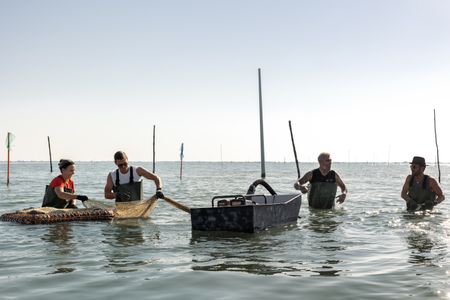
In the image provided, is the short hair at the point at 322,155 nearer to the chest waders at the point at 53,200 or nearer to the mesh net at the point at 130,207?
the mesh net at the point at 130,207

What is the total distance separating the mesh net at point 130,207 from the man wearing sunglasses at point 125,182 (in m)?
0.22

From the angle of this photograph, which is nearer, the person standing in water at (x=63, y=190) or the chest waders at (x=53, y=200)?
the person standing in water at (x=63, y=190)

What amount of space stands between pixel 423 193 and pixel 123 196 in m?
8.27

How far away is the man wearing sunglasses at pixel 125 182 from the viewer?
1274cm

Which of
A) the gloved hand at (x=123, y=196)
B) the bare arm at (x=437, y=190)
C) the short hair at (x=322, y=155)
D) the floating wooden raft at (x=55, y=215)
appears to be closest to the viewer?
the floating wooden raft at (x=55, y=215)

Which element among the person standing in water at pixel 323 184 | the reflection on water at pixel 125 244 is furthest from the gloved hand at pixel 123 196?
the person standing in water at pixel 323 184

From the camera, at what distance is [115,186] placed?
514 inches

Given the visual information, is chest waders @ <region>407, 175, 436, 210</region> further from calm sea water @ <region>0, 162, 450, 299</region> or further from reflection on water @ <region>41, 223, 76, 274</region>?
reflection on water @ <region>41, 223, 76, 274</region>

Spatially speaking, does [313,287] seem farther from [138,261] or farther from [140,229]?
[140,229]

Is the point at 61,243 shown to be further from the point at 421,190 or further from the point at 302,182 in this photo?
the point at 421,190

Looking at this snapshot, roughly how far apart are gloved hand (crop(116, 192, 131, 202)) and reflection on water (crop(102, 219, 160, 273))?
0.57 meters

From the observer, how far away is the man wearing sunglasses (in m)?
12.7

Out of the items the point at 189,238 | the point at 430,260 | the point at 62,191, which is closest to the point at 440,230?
the point at 430,260

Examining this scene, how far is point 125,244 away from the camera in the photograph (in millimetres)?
9641
